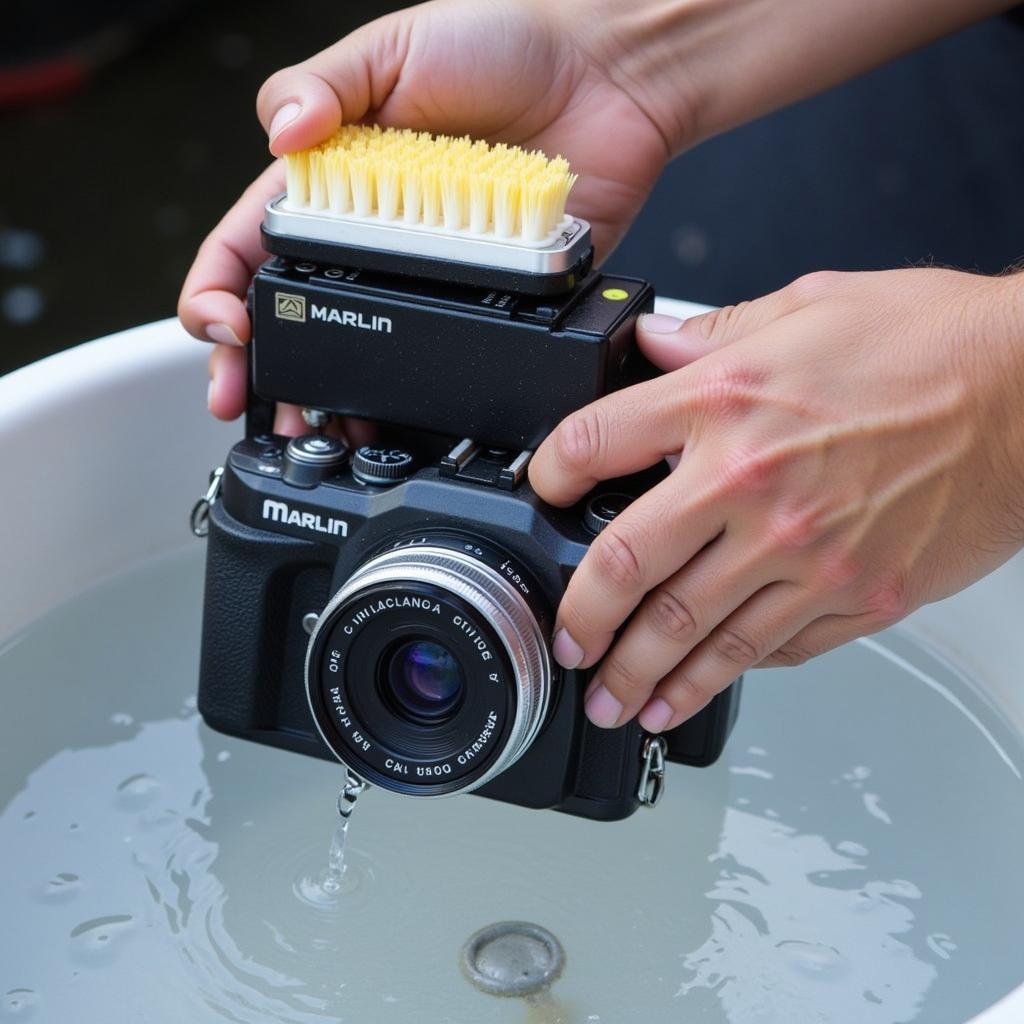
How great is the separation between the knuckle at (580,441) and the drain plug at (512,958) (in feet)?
0.81

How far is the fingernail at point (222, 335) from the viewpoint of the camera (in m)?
0.86

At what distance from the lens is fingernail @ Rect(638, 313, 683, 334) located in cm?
→ 74

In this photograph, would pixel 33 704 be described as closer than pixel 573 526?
No

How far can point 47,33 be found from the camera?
2.39 metres

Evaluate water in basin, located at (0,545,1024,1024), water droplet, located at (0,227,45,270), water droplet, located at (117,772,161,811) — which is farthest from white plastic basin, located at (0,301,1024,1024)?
water droplet, located at (0,227,45,270)

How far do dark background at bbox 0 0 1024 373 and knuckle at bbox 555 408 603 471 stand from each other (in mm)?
596

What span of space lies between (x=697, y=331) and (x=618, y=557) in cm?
13

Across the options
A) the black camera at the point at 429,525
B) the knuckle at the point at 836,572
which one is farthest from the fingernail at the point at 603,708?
the knuckle at the point at 836,572

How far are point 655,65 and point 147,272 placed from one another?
4.13 feet

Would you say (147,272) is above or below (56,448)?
below

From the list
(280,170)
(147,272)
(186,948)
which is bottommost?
(147,272)

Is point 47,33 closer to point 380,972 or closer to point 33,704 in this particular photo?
point 33,704

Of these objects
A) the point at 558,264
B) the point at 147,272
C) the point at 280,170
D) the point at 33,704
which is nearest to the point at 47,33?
the point at 147,272

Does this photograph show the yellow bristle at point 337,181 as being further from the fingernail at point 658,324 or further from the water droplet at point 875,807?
the water droplet at point 875,807
